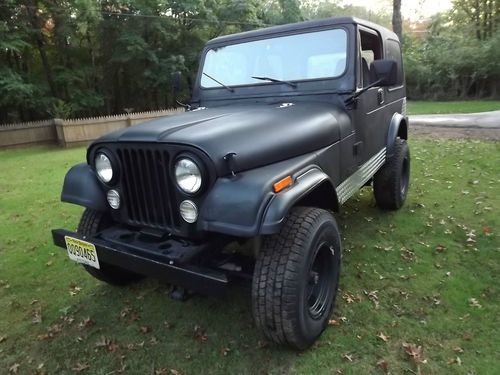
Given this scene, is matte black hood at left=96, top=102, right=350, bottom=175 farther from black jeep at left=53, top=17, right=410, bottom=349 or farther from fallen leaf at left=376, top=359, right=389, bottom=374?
fallen leaf at left=376, top=359, right=389, bottom=374

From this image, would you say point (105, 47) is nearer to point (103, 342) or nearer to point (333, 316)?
point (103, 342)

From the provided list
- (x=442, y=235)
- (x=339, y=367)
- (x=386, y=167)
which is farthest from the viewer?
(x=386, y=167)

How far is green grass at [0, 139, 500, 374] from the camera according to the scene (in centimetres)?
250

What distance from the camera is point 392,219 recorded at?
454cm

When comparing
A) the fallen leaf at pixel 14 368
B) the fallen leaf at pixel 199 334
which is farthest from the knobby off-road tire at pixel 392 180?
the fallen leaf at pixel 14 368

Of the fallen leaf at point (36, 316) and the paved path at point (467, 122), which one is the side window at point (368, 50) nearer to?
the fallen leaf at point (36, 316)

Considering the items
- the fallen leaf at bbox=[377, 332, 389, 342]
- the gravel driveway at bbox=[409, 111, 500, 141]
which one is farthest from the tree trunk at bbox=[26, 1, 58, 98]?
the fallen leaf at bbox=[377, 332, 389, 342]

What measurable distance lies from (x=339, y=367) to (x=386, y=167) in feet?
8.56

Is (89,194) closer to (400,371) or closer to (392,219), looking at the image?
(400,371)

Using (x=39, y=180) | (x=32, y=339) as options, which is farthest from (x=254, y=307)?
(x=39, y=180)

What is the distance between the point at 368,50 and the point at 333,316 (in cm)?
252

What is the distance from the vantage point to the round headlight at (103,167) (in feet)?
8.42

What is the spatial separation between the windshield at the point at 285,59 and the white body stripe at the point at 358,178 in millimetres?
860

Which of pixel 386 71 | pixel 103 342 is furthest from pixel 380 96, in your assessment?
pixel 103 342
